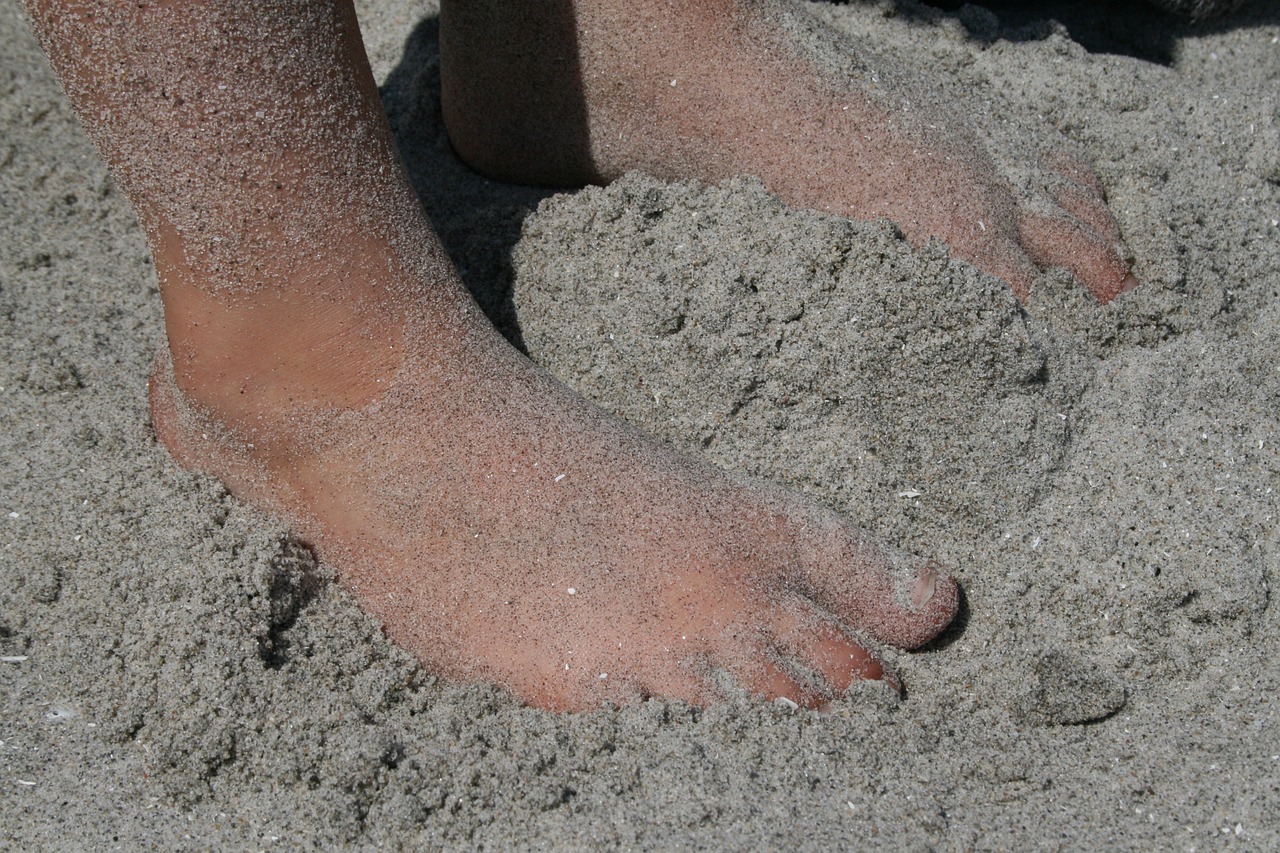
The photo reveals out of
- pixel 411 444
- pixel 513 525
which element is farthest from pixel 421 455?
pixel 513 525

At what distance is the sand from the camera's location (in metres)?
0.95

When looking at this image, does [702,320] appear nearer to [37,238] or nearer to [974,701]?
[974,701]

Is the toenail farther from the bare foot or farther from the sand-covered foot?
the bare foot

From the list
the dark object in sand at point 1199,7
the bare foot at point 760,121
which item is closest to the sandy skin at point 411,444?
the bare foot at point 760,121

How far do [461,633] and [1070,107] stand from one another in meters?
1.13

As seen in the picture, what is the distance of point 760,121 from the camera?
1378 mm

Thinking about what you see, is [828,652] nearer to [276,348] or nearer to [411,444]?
[411,444]

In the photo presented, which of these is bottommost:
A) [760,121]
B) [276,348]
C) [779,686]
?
[779,686]

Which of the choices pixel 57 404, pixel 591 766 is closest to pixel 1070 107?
pixel 591 766

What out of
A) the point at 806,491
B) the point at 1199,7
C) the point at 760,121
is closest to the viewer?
the point at 806,491

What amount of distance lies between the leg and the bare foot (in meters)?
0.37

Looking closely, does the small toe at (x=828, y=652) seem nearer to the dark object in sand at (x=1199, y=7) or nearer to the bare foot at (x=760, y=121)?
the bare foot at (x=760, y=121)

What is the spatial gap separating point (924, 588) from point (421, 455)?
0.56m

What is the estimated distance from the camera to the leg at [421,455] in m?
1.06
